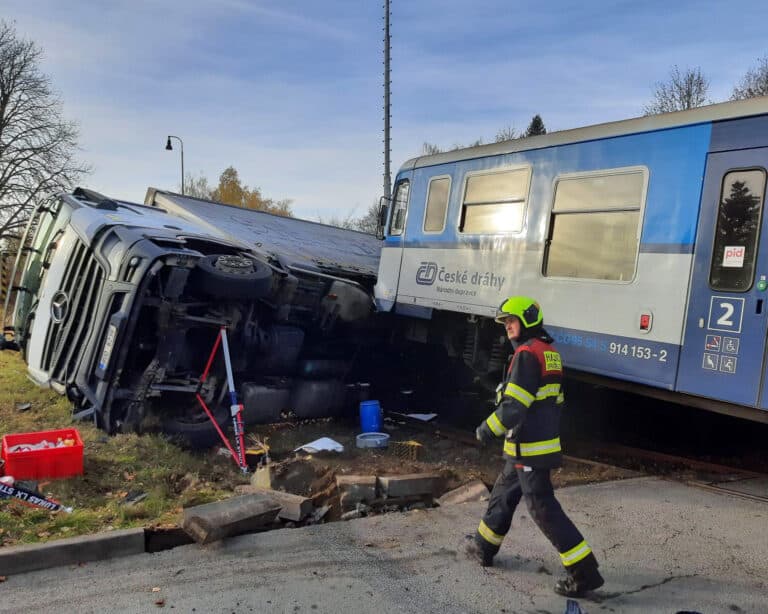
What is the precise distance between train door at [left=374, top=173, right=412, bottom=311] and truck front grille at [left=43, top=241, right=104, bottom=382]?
349 cm

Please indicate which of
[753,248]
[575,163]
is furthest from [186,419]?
[753,248]

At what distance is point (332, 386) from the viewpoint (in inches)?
316

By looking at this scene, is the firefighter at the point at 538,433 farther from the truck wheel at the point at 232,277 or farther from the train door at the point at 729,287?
the truck wheel at the point at 232,277

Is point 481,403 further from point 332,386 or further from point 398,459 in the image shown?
point 398,459

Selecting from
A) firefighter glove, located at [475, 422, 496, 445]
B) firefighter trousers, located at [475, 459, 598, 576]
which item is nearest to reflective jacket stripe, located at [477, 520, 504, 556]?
firefighter trousers, located at [475, 459, 598, 576]

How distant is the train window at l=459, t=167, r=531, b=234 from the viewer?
662 centimetres

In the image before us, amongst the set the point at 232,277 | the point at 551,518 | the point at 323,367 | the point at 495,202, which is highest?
the point at 495,202

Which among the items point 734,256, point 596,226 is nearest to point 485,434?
point 734,256

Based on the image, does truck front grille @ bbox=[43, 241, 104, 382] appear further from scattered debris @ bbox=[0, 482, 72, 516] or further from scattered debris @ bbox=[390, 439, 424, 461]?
scattered debris @ bbox=[390, 439, 424, 461]

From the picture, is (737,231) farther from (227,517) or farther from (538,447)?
(227,517)

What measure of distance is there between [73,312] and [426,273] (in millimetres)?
4060

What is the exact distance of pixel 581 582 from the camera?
3414 mm

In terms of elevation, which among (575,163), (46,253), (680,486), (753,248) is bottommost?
(680,486)

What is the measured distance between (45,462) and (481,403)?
20.2 ft
